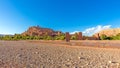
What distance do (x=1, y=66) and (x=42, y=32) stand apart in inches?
1532

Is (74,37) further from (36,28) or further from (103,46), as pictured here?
(36,28)

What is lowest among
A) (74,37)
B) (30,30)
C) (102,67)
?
(102,67)

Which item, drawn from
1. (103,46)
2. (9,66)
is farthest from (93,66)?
(103,46)

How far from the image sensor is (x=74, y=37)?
68.9 feet

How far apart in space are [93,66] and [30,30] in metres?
41.4

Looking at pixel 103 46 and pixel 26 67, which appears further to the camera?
pixel 103 46

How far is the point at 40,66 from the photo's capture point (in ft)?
14.9

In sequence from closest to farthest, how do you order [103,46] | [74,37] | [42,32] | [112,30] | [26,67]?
1. [26,67]
2. [103,46]
3. [74,37]
4. [112,30]
5. [42,32]

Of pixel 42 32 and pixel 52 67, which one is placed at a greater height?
pixel 42 32

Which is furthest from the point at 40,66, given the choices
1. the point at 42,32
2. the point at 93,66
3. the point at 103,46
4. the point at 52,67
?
the point at 42,32

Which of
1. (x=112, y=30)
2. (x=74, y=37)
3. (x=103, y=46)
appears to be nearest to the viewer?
(x=103, y=46)

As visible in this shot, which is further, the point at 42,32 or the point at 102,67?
the point at 42,32

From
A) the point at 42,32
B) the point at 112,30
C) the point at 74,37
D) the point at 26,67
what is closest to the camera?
the point at 26,67

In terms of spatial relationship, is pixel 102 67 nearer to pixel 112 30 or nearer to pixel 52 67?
pixel 52 67
